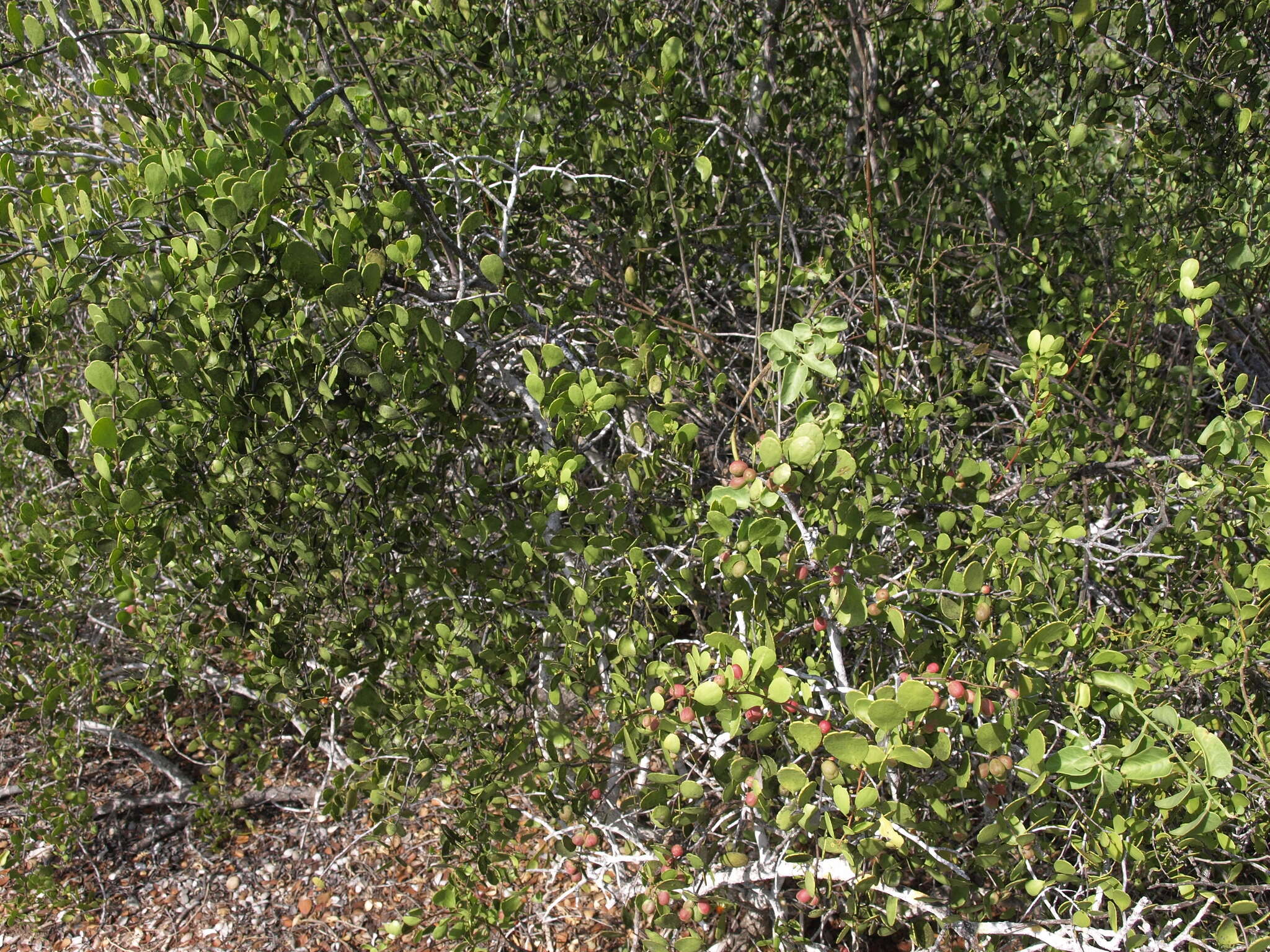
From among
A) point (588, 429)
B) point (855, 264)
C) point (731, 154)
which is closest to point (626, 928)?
point (588, 429)

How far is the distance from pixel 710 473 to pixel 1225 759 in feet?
3.89

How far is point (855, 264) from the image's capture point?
2.56 metres

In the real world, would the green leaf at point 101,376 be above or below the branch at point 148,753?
above

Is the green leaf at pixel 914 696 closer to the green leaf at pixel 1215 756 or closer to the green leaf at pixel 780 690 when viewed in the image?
the green leaf at pixel 780 690

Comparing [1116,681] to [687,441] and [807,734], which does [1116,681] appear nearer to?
[807,734]

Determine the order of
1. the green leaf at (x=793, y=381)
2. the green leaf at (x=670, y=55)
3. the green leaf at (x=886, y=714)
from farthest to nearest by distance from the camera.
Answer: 1. the green leaf at (x=670, y=55)
2. the green leaf at (x=793, y=381)
3. the green leaf at (x=886, y=714)

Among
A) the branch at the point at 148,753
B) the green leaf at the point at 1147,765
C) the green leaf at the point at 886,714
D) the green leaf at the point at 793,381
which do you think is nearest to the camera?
the green leaf at the point at 886,714

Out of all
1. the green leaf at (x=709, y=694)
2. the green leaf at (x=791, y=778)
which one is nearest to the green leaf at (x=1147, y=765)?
the green leaf at (x=791, y=778)

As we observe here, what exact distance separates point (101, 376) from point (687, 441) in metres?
0.91

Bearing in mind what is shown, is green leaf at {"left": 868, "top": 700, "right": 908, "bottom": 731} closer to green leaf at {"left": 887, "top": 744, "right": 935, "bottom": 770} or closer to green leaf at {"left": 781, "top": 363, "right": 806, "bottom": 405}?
green leaf at {"left": 887, "top": 744, "right": 935, "bottom": 770}

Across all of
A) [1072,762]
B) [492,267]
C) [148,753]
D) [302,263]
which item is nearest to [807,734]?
[1072,762]

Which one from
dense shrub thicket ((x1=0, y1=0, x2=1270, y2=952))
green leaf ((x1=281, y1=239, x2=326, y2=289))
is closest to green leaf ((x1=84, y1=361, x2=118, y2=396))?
dense shrub thicket ((x1=0, y1=0, x2=1270, y2=952))

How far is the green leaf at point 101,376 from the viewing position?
1.26 metres

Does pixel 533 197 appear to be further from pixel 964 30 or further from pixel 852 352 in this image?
pixel 964 30
